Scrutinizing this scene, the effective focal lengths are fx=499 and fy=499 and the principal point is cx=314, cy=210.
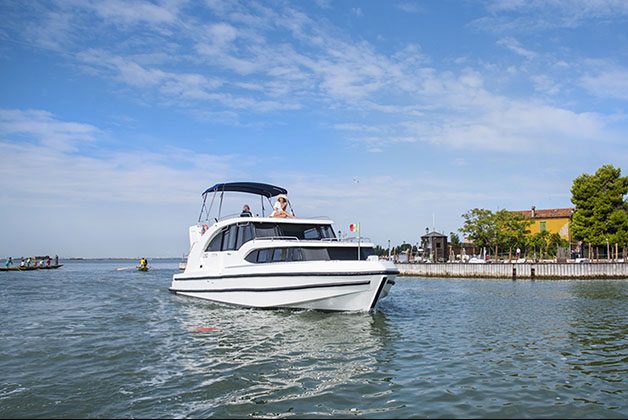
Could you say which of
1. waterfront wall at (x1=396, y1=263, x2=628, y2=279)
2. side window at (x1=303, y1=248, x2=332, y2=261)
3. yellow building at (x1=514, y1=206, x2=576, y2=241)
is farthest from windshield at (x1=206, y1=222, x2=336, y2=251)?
yellow building at (x1=514, y1=206, x2=576, y2=241)

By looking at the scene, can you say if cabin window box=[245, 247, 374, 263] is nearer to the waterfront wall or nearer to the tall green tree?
the waterfront wall

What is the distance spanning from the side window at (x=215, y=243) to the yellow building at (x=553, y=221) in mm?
70696

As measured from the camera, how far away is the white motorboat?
17.7 m

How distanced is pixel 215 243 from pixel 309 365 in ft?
43.4

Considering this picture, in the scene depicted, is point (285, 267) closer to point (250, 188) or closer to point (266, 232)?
point (266, 232)

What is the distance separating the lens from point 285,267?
720 inches

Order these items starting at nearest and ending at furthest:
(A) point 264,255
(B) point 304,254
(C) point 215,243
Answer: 1. (B) point 304,254
2. (A) point 264,255
3. (C) point 215,243

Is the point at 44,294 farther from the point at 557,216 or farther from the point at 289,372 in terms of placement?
the point at 557,216

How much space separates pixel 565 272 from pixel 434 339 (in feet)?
Answer: 141

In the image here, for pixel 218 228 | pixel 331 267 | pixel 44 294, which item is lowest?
pixel 44 294

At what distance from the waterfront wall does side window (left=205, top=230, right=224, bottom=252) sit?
3943 centimetres

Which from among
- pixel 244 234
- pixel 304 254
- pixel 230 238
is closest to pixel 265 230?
pixel 244 234

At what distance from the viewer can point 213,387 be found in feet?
29.7

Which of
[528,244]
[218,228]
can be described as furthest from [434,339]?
[528,244]
